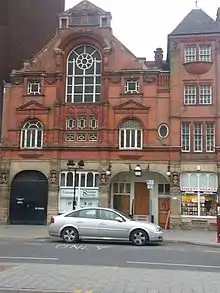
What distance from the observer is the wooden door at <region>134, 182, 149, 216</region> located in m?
32.8

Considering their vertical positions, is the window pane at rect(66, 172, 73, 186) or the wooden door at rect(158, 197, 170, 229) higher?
the window pane at rect(66, 172, 73, 186)

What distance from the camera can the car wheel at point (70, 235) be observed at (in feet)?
64.4

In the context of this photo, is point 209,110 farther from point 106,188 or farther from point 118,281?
point 118,281

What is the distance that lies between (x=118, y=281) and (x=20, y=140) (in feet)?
85.1

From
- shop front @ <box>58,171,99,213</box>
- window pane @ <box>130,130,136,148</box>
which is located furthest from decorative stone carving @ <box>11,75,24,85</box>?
window pane @ <box>130,130,136,148</box>

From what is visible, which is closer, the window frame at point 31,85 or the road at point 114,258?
the road at point 114,258

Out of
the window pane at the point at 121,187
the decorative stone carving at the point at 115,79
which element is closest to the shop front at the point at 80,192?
the window pane at the point at 121,187

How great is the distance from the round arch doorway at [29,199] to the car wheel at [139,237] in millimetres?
14202

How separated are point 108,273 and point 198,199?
22.1 m

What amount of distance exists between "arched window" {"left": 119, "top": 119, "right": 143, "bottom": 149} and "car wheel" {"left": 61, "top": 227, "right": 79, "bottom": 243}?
13.7m

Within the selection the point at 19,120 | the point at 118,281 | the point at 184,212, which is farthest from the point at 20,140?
the point at 118,281

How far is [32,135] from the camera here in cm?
3397

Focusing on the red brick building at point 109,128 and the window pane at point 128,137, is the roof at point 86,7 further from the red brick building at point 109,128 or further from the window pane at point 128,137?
the window pane at point 128,137

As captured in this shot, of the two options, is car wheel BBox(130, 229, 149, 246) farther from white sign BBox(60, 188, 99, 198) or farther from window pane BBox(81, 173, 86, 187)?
window pane BBox(81, 173, 86, 187)
